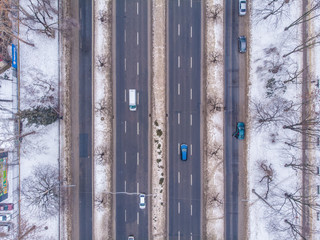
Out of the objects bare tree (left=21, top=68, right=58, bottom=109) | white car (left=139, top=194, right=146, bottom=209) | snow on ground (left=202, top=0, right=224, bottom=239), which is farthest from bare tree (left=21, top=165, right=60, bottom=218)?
snow on ground (left=202, top=0, right=224, bottom=239)

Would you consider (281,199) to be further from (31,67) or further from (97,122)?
(31,67)

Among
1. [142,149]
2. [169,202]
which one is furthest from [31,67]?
[169,202]

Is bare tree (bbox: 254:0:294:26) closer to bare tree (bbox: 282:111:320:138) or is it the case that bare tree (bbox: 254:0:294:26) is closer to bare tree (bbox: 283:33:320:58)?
bare tree (bbox: 283:33:320:58)

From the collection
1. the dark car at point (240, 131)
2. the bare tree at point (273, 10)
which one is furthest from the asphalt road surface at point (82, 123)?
the bare tree at point (273, 10)

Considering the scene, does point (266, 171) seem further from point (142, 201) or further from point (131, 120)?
point (131, 120)

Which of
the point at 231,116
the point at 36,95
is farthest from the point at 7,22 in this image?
the point at 231,116

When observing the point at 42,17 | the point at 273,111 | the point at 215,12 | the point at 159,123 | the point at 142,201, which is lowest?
the point at 142,201
